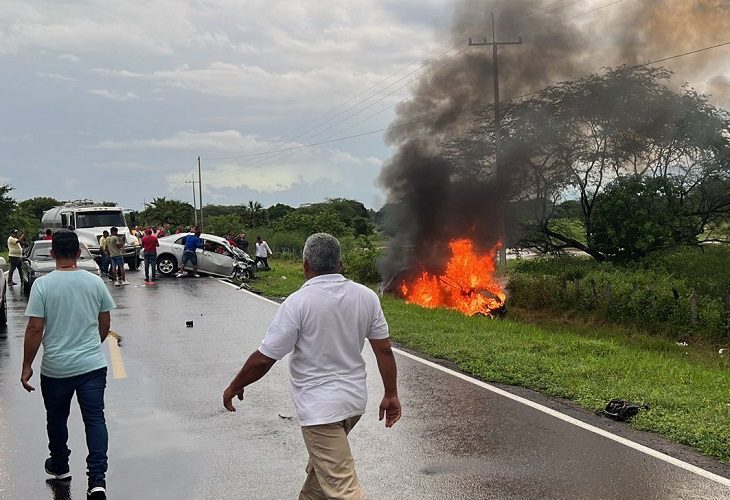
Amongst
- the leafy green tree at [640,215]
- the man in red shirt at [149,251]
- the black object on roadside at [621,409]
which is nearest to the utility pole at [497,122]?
the leafy green tree at [640,215]

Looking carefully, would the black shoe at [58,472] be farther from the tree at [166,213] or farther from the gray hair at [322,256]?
the tree at [166,213]

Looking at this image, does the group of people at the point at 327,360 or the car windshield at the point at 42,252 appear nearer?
the group of people at the point at 327,360

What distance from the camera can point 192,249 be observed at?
23266 millimetres

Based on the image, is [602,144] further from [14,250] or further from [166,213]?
[166,213]

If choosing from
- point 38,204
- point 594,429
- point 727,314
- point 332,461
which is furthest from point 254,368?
point 38,204

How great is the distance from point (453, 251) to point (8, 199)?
4818cm

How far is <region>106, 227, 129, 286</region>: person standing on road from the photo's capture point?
19969 millimetres

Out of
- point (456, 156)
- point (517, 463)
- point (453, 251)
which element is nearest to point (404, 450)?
point (517, 463)

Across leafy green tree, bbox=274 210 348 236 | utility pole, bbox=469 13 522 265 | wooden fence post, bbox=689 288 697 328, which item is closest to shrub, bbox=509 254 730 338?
wooden fence post, bbox=689 288 697 328

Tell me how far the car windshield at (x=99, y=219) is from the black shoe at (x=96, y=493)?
24.8 metres

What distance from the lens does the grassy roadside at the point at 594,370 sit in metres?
6.20

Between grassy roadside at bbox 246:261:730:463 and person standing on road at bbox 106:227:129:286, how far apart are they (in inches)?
398

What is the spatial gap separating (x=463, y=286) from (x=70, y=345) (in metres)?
14.0

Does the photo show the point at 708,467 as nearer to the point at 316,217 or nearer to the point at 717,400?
the point at 717,400
